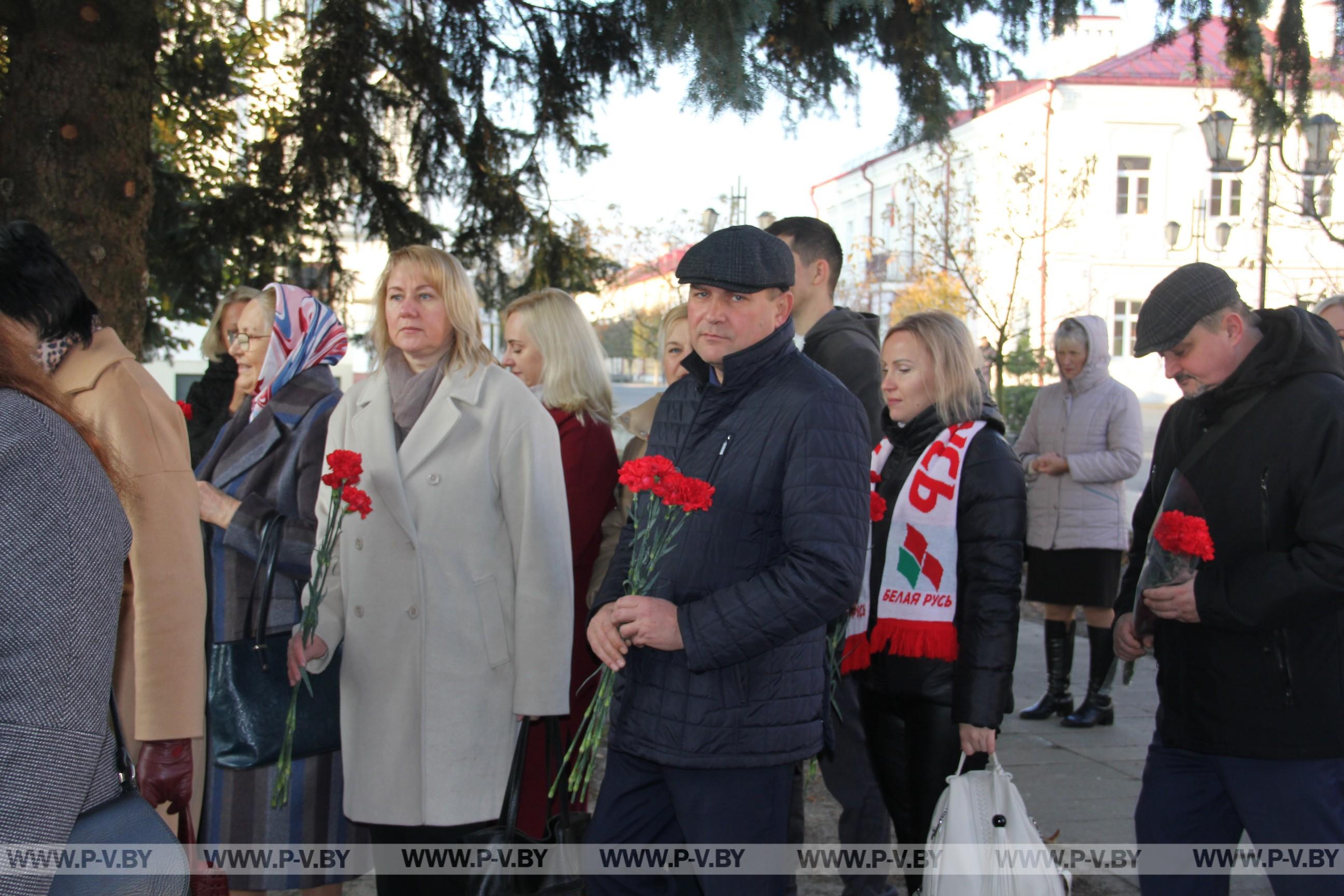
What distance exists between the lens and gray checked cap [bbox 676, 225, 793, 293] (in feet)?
8.72

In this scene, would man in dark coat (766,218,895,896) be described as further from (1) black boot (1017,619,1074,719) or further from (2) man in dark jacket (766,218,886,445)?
(1) black boot (1017,619,1074,719)

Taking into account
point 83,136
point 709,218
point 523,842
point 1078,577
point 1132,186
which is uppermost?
point 1132,186

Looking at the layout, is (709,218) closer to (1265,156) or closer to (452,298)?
(1265,156)

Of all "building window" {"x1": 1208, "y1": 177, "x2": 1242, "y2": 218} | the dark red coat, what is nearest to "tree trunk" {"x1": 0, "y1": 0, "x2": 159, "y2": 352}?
the dark red coat

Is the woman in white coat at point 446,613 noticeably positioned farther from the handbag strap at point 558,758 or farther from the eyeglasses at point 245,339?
the eyeglasses at point 245,339

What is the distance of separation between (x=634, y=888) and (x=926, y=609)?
4.07 feet

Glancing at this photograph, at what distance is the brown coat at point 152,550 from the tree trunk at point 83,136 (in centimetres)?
280

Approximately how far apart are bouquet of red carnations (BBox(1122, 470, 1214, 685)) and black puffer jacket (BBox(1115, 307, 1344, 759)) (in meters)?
0.04

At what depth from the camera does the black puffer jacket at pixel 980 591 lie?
3.19m

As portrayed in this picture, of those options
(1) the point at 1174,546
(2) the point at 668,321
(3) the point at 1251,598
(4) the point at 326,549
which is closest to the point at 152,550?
(4) the point at 326,549

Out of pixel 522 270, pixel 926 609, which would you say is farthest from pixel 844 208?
pixel 926 609

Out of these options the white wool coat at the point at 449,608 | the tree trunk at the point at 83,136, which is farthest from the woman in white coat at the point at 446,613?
the tree trunk at the point at 83,136

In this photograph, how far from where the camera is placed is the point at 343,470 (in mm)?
2891

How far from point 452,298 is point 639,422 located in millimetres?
1356
